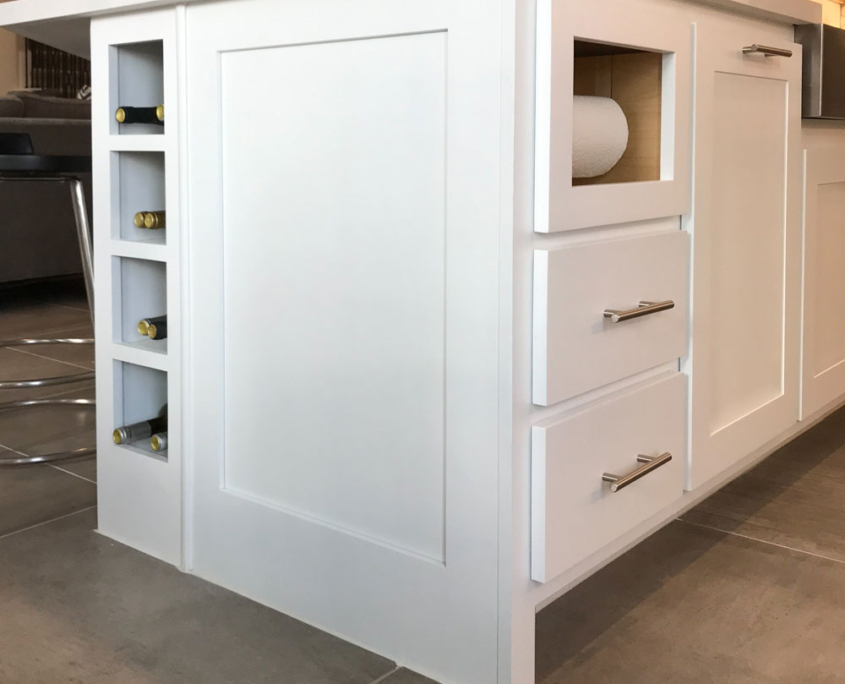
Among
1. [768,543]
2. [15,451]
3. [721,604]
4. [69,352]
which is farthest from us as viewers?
[69,352]

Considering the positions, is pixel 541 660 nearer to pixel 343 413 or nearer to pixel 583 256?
pixel 343 413

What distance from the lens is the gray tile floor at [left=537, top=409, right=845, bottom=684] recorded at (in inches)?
47.8

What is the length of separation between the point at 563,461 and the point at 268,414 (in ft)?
1.44

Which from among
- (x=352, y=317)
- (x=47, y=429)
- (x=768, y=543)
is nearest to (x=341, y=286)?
(x=352, y=317)

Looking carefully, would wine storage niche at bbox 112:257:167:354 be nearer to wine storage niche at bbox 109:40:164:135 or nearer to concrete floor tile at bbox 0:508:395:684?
wine storage niche at bbox 109:40:164:135

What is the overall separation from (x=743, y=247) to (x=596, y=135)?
44 centimetres

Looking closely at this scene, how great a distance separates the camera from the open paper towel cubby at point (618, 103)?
1.03 meters

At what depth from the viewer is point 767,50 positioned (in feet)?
4.79

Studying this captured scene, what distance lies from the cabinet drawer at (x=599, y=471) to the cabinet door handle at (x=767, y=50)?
1.64ft

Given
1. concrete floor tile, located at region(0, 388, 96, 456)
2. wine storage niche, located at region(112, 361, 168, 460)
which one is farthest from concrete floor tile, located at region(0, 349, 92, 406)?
wine storage niche, located at region(112, 361, 168, 460)

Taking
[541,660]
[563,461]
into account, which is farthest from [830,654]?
[563,461]

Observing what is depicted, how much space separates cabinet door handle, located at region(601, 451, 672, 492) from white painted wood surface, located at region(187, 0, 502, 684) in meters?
0.16

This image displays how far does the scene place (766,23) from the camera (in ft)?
5.05

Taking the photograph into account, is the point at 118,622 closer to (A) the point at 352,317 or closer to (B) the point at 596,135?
(A) the point at 352,317
